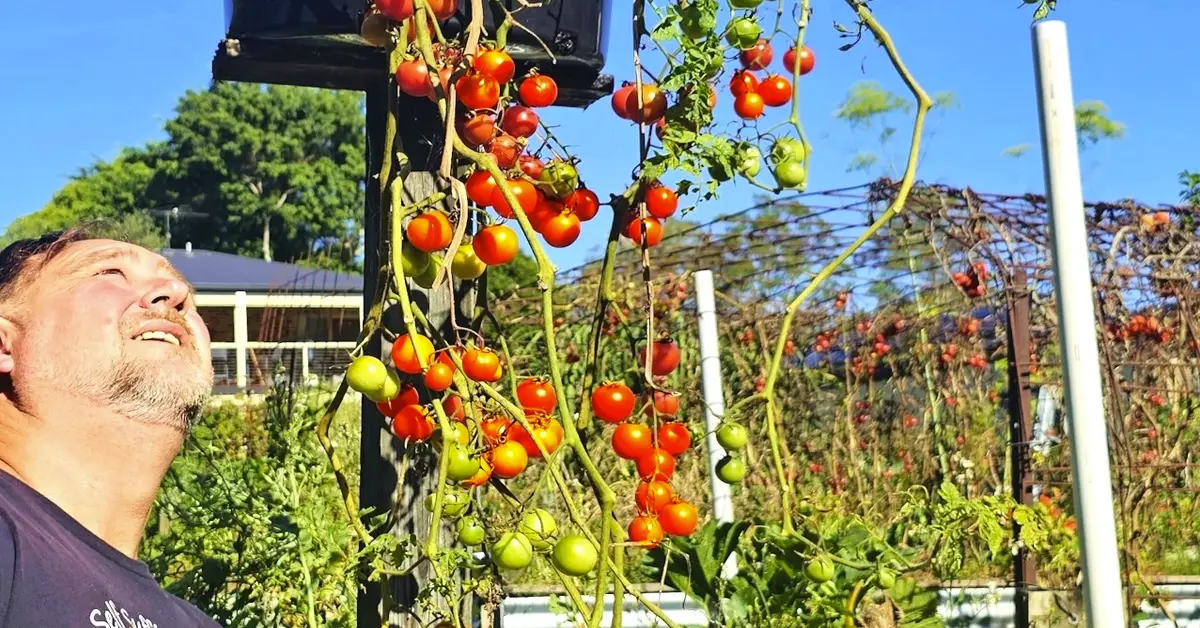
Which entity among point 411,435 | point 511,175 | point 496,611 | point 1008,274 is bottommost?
point 496,611

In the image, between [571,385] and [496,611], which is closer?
[496,611]

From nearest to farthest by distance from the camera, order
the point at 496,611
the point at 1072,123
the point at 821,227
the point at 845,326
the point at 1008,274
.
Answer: the point at 1072,123
the point at 496,611
the point at 1008,274
the point at 821,227
the point at 845,326

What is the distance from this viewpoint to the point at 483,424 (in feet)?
3.99

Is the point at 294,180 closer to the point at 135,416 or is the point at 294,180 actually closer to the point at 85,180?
the point at 85,180

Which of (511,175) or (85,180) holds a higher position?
(85,180)

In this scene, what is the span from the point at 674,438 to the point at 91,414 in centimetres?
63

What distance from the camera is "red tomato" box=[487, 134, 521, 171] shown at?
119cm

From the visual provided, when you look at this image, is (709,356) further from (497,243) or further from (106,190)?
(106,190)

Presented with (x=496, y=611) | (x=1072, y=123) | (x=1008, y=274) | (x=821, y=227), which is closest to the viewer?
(x=1072, y=123)

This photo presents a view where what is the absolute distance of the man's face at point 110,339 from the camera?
48.9 inches

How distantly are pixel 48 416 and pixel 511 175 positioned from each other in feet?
1.79

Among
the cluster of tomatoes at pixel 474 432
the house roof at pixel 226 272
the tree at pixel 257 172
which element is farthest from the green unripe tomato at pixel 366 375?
the tree at pixel 257 172

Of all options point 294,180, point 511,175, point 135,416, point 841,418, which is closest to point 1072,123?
point 511,175

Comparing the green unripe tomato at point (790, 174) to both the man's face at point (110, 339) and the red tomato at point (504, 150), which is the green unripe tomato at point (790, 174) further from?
the man's face at point (110, 339)
